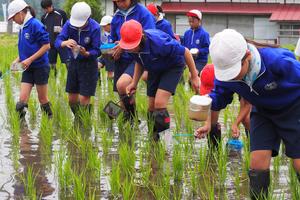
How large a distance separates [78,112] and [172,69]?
1461 mm

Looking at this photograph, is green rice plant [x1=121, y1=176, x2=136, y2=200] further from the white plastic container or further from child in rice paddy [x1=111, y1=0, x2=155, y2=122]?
child in rice paddy [x1=111, y1=0, x2=155, y2=122]

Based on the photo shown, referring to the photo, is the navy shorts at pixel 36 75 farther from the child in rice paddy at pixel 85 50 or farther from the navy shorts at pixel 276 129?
the navy shorts at pixel 276 129

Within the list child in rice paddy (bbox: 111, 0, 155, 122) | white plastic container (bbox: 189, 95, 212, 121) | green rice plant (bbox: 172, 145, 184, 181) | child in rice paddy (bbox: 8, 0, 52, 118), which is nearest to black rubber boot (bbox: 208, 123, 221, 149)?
green rice plant (bbox: 172, 145, 184, 181)

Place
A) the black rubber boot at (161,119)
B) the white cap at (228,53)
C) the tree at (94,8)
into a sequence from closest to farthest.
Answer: the white cap at (228,53) < the black rubber boot at (161,119) < the tree at (94,8)

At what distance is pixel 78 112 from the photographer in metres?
6.66

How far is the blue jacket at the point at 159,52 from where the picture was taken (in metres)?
5.16

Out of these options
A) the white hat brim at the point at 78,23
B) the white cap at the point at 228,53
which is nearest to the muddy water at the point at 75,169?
the white cap at the point at 228,53

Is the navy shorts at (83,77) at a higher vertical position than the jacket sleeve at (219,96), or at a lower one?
higher

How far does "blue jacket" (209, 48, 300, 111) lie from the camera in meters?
3.47

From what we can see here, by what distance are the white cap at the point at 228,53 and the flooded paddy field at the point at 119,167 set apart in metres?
0.69

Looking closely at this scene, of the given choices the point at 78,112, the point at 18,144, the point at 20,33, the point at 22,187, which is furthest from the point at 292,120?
the point at 20,33

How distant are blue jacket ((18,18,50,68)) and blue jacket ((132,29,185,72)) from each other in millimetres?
1517

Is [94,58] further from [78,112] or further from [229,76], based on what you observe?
[229,76]

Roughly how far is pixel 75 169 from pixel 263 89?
5.79 ft
